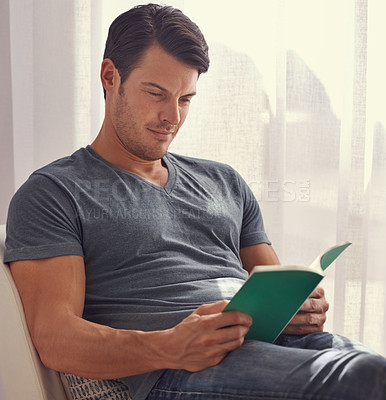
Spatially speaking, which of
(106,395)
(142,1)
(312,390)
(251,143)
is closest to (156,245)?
(106,395)

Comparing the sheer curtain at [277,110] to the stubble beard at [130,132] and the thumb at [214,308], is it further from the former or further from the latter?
the thumb at [214,308]

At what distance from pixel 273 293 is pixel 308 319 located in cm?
37

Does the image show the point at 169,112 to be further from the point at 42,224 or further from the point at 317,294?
the point at 317,294

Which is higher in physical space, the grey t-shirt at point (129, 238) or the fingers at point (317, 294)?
the grey t-shirt at point (129, 238)

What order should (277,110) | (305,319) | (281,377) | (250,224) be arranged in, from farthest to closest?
(277,110), (250,224), (305,319), (281,377)

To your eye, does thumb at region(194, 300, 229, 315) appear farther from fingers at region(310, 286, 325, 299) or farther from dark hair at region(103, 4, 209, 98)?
dark hair at region(103, 4, 209, 98)

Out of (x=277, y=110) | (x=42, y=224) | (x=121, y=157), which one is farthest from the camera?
(x=277, y=110)

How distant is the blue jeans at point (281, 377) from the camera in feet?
2.52

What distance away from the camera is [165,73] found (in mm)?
1199

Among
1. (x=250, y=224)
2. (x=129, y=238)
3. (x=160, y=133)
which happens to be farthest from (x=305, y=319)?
(x=160, y=133)

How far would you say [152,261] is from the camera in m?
1.12

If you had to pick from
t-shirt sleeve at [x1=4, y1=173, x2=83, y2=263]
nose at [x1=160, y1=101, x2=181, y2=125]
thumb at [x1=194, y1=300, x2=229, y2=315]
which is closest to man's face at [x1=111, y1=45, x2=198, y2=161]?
nose at [x1=160, y1=101, x2=181, y2=125]

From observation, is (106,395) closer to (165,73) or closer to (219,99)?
(165,73)

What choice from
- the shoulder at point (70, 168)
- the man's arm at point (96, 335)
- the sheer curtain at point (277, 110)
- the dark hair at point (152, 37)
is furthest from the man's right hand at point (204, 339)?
the sheer curtain at point (277, 110)
